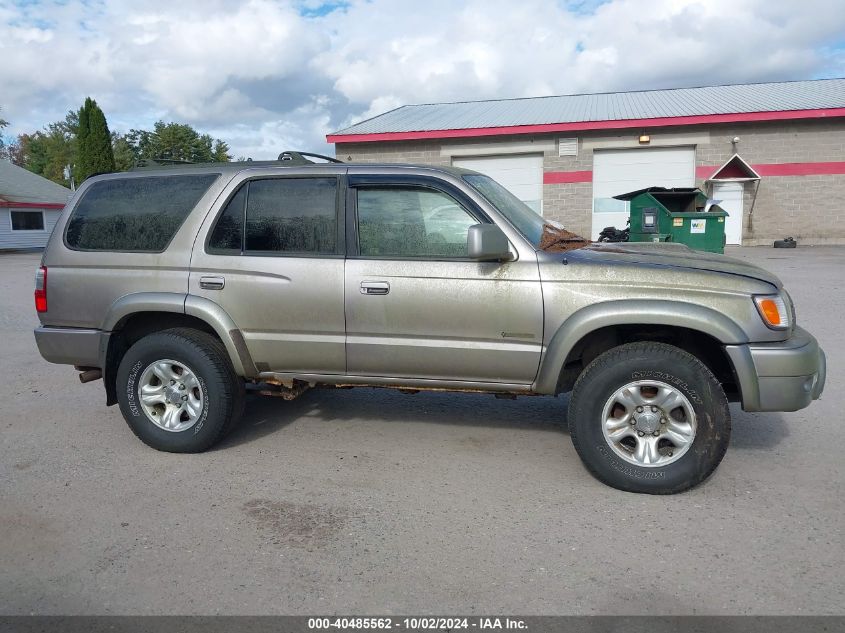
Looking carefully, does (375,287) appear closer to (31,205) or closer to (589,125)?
(589,125)

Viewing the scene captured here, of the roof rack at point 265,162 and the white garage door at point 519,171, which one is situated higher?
the white garage door at point 519,171

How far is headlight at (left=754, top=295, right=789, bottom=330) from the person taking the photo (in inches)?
148

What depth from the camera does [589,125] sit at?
2291 centimetres

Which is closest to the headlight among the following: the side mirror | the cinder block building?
the side mirror

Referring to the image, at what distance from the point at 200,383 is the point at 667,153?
22003mm

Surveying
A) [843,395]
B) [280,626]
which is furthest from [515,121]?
[280,626]

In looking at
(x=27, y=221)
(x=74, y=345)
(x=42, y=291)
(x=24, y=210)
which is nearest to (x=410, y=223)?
(x=74, y=345)

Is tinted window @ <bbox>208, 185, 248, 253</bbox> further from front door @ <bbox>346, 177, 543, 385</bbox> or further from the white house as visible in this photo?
the white house

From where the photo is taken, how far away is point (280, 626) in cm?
273

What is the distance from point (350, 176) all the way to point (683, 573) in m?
2.98

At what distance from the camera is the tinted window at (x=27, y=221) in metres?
33.6

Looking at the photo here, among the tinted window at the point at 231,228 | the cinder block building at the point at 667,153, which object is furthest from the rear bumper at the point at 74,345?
the cinder block building at the point at 667,153

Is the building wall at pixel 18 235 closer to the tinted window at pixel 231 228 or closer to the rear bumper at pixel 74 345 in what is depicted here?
the rear bumper at pixel 74 345

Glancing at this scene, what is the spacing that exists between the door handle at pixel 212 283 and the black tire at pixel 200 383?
1.16 ft
